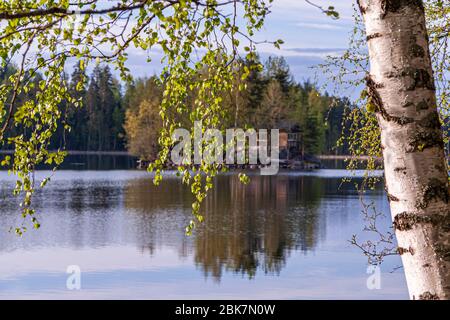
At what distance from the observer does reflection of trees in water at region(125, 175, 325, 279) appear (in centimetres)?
2533

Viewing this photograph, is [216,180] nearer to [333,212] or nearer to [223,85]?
[333,212]

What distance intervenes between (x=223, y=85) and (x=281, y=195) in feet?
133

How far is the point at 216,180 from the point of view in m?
60.0

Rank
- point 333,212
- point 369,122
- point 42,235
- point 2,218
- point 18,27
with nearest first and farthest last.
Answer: point 18,27
point 369,122
point 42,235
point 2,218
point 333,212

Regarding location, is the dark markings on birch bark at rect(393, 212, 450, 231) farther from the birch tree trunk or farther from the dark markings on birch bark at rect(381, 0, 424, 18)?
the dark markings on birch bark at rect(381, 0, 424, 18)

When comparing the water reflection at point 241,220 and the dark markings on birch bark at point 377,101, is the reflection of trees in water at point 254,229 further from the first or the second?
the dark markings on birch bark at point 377,101

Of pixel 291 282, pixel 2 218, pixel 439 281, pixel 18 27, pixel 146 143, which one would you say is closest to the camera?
pixel 439 281

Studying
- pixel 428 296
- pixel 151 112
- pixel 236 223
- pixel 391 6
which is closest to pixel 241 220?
pixel 236 223

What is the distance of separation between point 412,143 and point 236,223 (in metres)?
29.5

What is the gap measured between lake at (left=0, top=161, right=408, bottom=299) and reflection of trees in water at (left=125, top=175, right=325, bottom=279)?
0.05 meters

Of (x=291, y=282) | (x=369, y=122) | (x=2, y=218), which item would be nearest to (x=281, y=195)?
(x=2, y=218)

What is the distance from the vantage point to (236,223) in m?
32.8

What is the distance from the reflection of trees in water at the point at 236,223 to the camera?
25.3m
